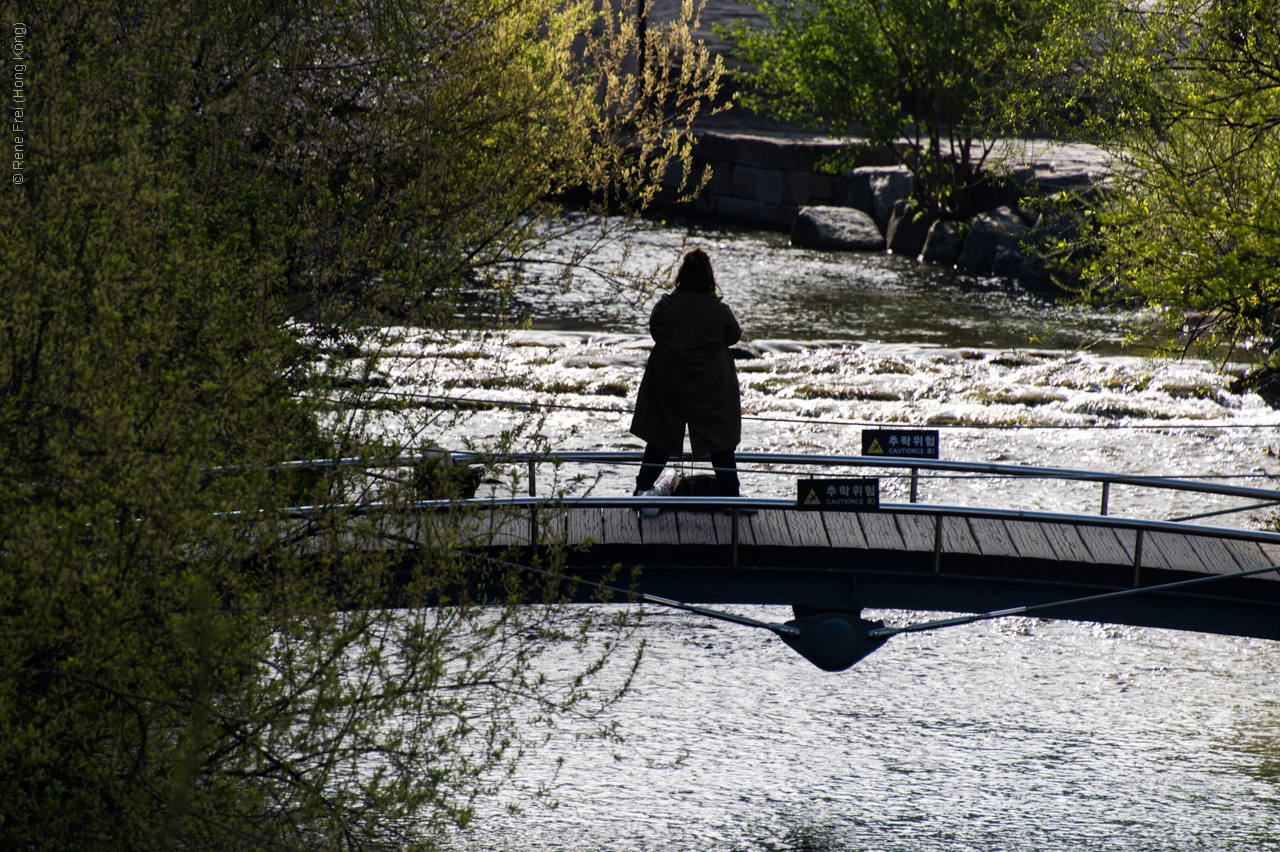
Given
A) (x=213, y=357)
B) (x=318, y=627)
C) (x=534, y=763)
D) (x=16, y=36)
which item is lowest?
(x=534, y=763)

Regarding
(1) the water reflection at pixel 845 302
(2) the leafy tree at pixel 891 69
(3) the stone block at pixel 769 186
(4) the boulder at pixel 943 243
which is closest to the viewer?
(1) the water reflection at pixel 845 302

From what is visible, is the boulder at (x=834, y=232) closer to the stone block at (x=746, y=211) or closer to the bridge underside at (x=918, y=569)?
the stone block at (x=746, y=211)

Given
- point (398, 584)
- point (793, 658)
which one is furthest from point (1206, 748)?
point (398, 584)

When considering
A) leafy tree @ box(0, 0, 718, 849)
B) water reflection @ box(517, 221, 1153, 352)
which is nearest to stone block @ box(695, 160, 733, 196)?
water reflection @ box(517, 221, 1153, 352)

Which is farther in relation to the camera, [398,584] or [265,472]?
[398,584]

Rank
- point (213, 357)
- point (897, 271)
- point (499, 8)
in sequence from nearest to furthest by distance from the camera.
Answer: point (213, 357), point (499, 8), point (897, 271)

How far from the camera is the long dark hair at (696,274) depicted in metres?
7.75

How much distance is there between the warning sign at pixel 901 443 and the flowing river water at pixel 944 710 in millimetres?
1661

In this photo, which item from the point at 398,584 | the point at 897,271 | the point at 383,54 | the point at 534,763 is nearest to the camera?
the point at 398,584

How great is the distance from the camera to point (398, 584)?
23.7 feet

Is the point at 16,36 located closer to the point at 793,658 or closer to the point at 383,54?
the point at 383,54

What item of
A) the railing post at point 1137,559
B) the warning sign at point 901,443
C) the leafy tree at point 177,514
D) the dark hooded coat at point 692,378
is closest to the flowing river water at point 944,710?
the dark hooded coat at point 692,378

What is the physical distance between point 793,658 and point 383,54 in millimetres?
6065

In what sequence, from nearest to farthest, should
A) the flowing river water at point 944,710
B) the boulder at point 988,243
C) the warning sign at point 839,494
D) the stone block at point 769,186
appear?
the warning sign at point 839,494 < the flowing river water at point 944,710 < the boulder at point 988,243 < the stone block at point 769,186
